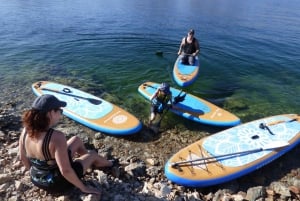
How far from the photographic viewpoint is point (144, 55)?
1658 cm

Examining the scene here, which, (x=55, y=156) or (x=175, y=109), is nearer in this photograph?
(x=55, y=156)

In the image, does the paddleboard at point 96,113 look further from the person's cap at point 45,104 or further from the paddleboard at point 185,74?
the person's cap at point 45,104

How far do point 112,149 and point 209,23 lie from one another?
21188mm

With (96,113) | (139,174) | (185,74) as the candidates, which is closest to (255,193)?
(139,174)

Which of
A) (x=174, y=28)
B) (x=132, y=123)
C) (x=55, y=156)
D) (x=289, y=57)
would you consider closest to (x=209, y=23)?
(x=174, y=28)

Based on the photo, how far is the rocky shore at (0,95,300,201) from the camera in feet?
18.4

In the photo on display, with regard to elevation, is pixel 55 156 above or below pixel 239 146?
above

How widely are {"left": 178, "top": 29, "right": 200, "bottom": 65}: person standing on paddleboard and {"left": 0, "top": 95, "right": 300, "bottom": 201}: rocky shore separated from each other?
550cm

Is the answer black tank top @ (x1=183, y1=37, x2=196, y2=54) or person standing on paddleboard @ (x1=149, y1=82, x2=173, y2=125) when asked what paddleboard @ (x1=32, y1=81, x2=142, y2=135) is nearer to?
person standing on paddleboard @ (x1=149, y1=82, x2=173, y2=125)

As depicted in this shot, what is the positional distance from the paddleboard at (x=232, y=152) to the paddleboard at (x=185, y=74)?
12.8ft

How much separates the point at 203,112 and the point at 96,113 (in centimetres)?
371

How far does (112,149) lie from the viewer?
27.2 feet

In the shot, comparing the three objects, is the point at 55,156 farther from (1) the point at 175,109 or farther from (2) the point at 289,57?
(2) the point at 289,57

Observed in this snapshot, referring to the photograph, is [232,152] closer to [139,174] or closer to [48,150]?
[139,174]
